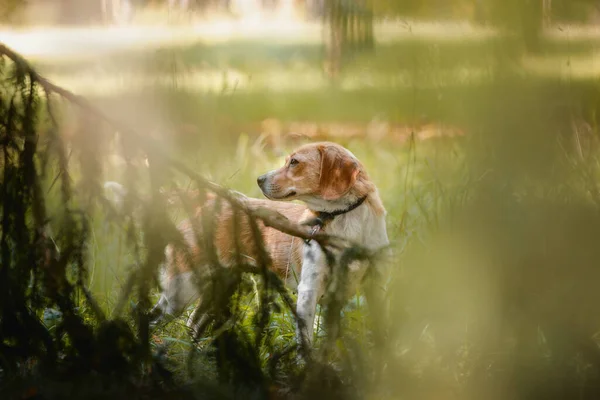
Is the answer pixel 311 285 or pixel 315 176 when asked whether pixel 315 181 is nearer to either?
pixel 315 176

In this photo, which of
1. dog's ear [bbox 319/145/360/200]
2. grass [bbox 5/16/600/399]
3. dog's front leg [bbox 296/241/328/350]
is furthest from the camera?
dog's ear [bbox 319/145/360/200]

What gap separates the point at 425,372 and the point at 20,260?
142 cm

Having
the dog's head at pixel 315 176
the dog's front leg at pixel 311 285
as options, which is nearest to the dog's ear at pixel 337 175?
the dog's head at pixel 315 176

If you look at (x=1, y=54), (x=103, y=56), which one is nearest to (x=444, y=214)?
(x=1, y=54)

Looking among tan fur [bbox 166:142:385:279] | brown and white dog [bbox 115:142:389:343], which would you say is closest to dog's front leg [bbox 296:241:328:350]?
brown and white dog [bbox 115:142:389:343]

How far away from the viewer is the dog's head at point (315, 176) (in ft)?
11.0

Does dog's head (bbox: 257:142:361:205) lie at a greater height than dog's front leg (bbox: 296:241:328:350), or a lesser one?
greater

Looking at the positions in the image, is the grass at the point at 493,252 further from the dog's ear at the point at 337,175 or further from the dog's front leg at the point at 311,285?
the dog's ear at the point at 337,175

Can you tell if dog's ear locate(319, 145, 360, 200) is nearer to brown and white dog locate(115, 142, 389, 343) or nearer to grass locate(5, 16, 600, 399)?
brown and white dog locate(115, 142, 389, 343)

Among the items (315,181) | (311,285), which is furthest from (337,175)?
(311,285)

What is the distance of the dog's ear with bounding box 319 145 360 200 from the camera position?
3.34m

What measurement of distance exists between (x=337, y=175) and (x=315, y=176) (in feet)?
0.38

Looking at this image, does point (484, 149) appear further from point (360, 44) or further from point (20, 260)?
point (20, 260)

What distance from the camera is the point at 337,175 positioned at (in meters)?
3.34
